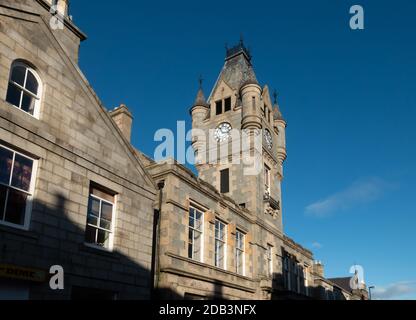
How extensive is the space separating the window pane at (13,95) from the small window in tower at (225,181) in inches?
784

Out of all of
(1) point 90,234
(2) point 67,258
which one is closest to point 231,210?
(1) point 90,234

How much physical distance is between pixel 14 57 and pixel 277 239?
2367 centimetres

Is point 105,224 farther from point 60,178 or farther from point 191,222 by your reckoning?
point 191,222

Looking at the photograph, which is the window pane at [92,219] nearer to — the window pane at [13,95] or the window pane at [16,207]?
the window pane at [16,207]

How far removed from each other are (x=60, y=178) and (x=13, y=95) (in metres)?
2.85

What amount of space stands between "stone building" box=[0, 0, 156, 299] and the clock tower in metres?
13.5

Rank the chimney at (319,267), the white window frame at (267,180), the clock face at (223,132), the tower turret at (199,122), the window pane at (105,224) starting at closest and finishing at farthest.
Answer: the window pane at (105,224)
the white window frame at (267,180)
the clock face at (223,132)
the tower turret at (199,122)
the chimney at (319,267)

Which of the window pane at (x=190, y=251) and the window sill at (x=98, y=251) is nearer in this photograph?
the window sill at (x=98, y=251)

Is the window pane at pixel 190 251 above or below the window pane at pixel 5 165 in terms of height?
below

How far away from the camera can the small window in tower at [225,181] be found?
31.4 m

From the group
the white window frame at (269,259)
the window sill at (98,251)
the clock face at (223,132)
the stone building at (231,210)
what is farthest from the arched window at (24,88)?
the white window frame at (269,259)

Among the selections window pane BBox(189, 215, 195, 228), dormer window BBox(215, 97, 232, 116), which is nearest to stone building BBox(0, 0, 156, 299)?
window pane BBox(189, 215, 195, 228)

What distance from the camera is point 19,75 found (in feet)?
43.8
